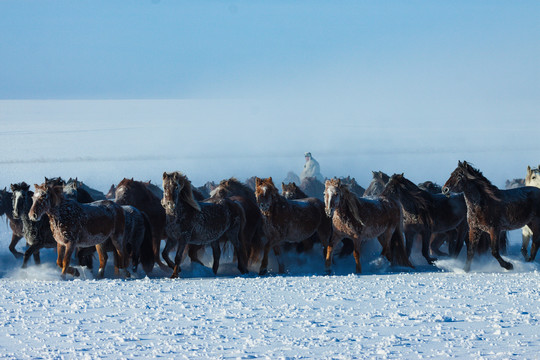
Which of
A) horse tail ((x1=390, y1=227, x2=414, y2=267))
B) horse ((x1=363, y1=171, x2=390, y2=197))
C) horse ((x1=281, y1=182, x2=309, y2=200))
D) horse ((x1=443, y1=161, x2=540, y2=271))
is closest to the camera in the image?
horse ((x1=443, y1=161, x2=540, y2=271))

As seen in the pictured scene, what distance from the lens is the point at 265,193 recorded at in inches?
465

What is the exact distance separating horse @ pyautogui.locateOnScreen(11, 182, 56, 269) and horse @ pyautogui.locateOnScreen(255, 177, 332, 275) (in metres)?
3.33

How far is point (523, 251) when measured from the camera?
14.3 m

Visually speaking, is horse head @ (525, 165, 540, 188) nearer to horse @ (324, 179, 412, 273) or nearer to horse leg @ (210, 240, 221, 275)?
horse @ (324, 179, 412, 273)

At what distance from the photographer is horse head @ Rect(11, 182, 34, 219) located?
11.8 meters

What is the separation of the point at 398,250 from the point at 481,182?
1.84 metres

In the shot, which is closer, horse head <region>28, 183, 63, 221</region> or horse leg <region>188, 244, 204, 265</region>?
horse head <region>28, 183, 63, 221</region>

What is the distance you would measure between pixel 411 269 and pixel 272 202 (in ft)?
8.39

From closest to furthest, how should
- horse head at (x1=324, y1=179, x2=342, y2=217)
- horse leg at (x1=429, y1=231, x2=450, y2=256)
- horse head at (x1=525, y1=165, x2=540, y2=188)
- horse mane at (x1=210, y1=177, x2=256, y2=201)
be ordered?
1. horse head at (x1=324, y1=179, x2=342, y2=217)
2. horse mane at (x1=210, y1=177, x2=256, y2=201)
3. horse head at (x1=525, y1=165, x2=540, y2=188)
4. horse leg at (x1=429, y1=231, x2=450, y2=256)

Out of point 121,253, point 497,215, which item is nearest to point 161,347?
point 121,253

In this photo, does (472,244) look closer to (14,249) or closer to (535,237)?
(535,237)

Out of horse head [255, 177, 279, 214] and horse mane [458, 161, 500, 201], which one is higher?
horse mane [458, 161, 500, 201]

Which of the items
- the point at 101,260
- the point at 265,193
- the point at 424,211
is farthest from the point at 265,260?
the point at 424,211

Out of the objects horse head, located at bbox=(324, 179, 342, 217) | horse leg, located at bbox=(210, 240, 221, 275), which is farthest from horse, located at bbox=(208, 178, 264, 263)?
horse head, located at bbox=(324, 179, 342, 217)
